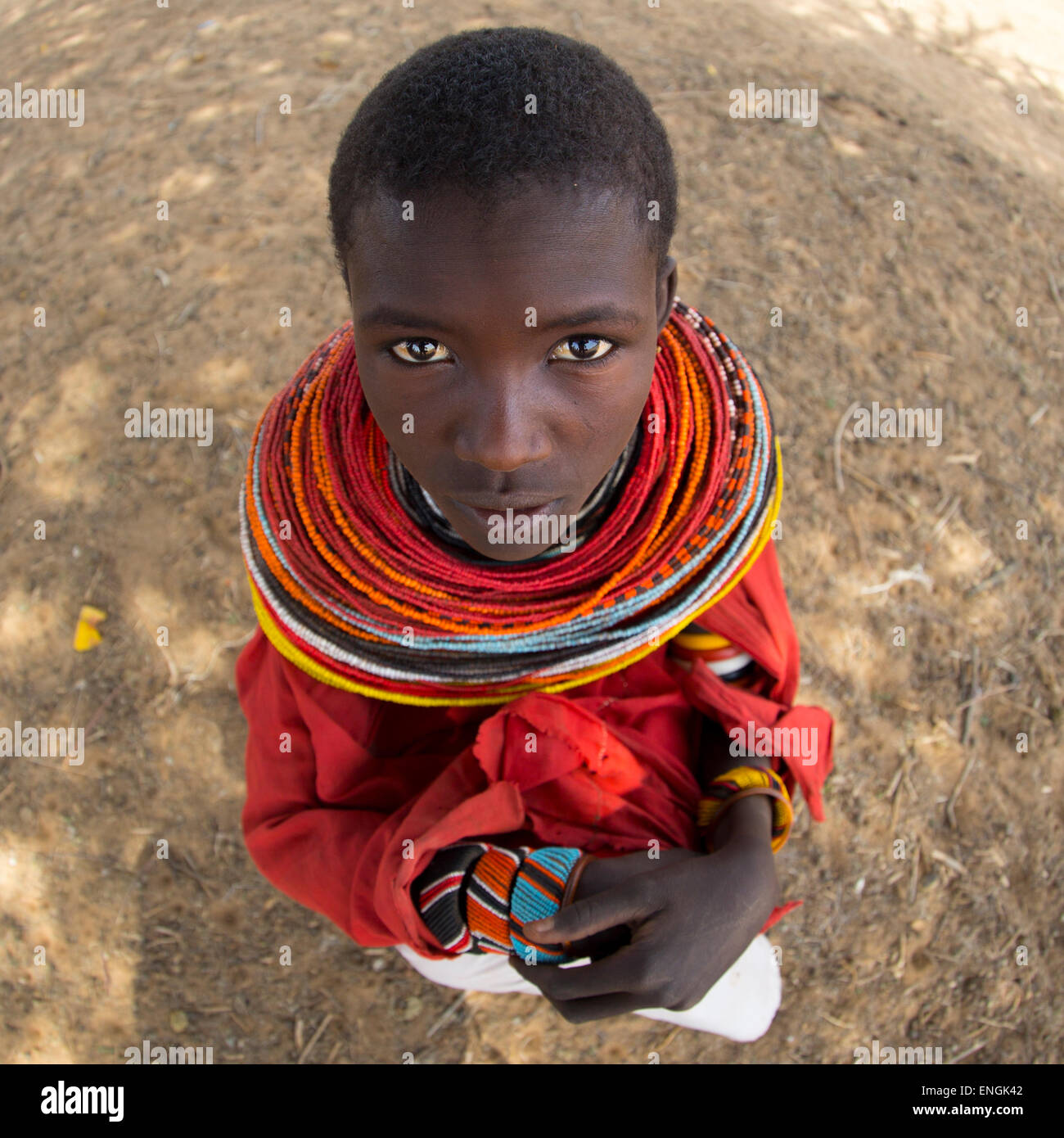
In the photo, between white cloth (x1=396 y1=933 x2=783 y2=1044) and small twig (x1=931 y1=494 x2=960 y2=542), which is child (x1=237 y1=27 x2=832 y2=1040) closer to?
white cloth (x1=396 y1=933 x2=783 y2=1044)

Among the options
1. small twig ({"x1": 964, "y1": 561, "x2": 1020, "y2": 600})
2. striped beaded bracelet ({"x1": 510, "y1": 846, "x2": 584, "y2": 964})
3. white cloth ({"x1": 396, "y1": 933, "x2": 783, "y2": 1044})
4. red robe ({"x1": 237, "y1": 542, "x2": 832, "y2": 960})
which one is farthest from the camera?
small twig ({"x1": 964, "y1": 561, "x2": 1020, "y2": 600})

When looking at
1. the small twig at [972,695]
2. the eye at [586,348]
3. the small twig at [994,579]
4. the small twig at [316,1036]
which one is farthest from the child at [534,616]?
the small twig at [994,579]

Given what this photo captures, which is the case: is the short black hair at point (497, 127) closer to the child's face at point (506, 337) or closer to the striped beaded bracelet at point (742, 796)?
the child's face at point (506, 337)

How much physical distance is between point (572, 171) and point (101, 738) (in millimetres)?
2258

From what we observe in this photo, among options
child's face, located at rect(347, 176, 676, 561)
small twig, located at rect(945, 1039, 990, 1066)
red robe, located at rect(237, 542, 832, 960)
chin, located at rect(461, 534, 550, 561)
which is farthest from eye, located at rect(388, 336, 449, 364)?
small twig, located at rect(945, 1039, 990, 1066)

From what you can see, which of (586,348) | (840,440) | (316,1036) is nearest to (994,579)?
(840,440)

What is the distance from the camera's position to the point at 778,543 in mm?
2684

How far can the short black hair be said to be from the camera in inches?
38.8

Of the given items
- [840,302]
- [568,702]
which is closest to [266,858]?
[568,702]

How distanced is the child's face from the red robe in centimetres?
52

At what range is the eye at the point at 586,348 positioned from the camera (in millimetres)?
1114

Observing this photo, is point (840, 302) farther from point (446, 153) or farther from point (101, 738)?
point (101, 738)
